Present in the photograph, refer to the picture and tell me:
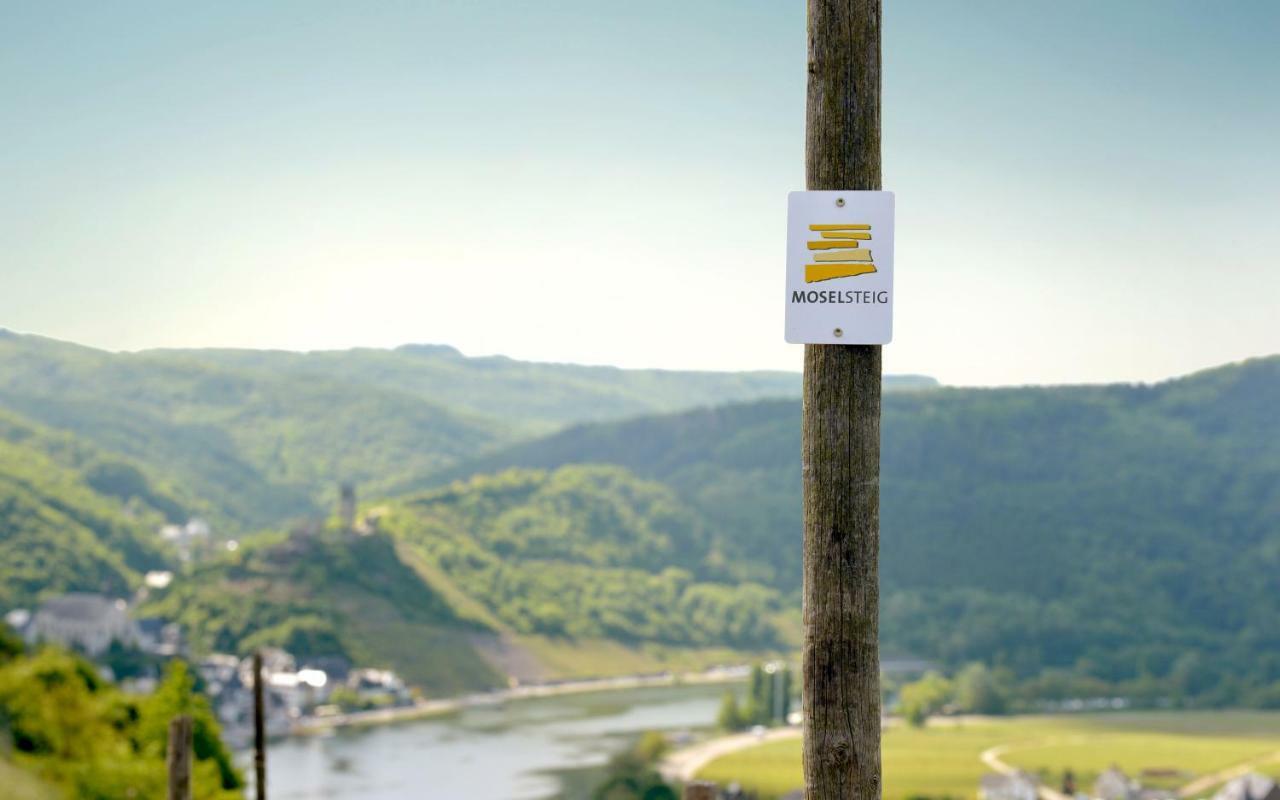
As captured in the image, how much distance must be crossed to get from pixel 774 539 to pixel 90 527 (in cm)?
4461

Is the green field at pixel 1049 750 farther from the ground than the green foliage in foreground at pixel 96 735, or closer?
closer

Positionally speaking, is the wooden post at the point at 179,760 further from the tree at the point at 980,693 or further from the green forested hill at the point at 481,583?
the tree at the point at 980,693

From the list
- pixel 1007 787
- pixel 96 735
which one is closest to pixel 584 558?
pixel 1007 787

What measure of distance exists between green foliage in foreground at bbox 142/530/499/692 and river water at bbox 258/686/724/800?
5235 millimetres

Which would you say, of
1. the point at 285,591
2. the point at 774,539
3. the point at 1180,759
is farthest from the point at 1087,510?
the point at 285,591

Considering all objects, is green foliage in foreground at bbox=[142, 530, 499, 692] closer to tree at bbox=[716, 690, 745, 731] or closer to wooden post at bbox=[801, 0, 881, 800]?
tree at bbox=[716, 690, 745, 731]

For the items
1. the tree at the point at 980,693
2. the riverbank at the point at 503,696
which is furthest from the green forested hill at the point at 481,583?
the tree at the point at 980,693

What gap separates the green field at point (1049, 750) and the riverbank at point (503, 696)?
56.5ft

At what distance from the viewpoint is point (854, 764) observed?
7.13 feet

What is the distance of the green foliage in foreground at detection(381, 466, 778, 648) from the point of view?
84062mm

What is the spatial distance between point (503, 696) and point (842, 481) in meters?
73.7

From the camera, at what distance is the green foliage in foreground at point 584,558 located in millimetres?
84062

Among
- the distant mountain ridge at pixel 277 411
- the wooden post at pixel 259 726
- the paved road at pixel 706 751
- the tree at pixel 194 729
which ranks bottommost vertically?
the paved road at pixel 706 751

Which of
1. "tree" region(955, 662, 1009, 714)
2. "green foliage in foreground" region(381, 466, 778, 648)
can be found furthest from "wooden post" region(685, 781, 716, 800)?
"green foliage in foreground" region(381, 466, 778, 648)
